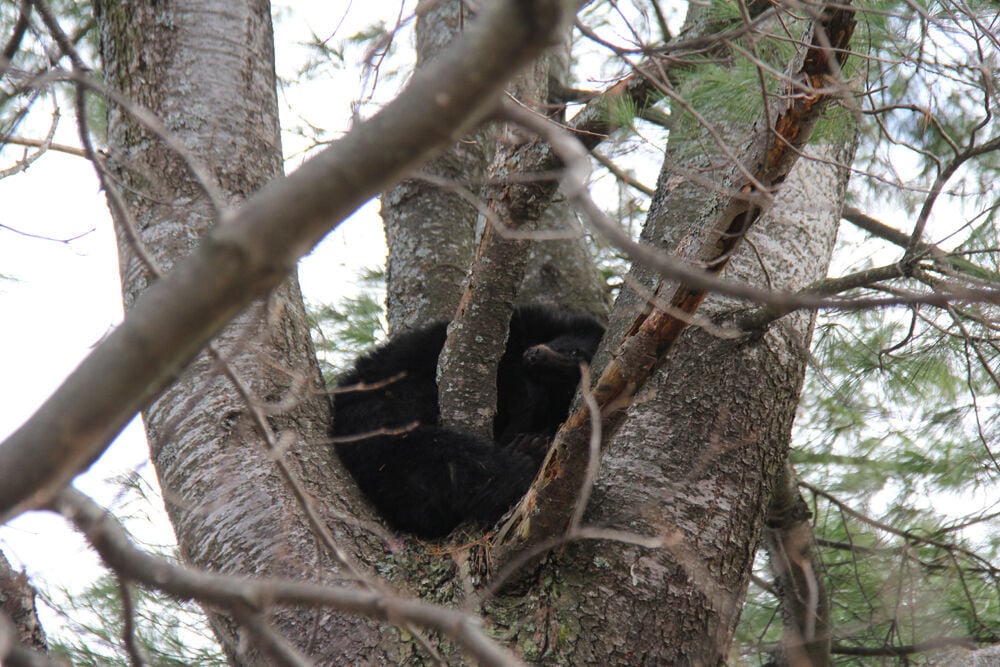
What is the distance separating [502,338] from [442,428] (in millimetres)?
369

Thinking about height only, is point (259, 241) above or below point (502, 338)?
below

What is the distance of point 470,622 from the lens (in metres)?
0.96

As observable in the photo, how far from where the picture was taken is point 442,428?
298cm

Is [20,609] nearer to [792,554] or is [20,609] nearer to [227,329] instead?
[227,329]

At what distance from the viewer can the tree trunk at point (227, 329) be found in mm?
2238

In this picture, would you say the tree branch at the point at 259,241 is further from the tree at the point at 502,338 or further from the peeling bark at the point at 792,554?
the peeling bark at the point at 792,554

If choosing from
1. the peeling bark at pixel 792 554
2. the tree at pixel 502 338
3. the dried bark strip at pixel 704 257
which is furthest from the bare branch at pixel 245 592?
the peeling bark at pixel 792 554

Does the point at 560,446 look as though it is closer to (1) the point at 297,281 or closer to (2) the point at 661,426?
(2) the point at 661,426

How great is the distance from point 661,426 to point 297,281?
4.23 ft

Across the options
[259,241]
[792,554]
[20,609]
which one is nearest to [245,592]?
[259,241]

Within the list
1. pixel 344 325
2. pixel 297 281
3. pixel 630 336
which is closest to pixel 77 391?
pixel 630 336

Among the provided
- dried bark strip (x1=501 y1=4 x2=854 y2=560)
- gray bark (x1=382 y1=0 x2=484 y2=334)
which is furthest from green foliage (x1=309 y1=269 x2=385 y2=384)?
dried bark strip (x1=501 y1=4 x2=854 y2=560)

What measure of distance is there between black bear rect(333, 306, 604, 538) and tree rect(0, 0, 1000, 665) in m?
0.14

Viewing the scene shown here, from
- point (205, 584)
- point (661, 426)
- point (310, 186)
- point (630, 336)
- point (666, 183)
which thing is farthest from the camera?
point (666, 183)
